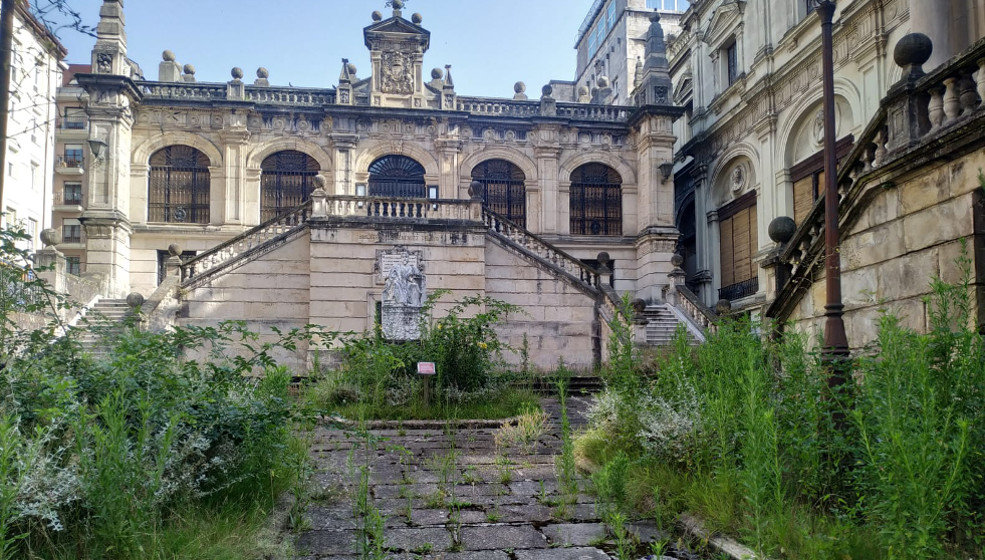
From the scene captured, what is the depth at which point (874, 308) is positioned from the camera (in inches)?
291

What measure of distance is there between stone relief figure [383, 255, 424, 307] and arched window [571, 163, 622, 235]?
8881mm

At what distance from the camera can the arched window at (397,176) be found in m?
24.3

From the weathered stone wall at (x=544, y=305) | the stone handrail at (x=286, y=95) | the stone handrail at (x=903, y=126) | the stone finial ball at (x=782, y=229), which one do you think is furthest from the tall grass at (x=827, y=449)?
the stone handrail at (x=286, y=95)

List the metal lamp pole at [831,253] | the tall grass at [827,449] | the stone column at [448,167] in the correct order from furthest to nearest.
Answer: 1. the stone column at [448,167]
2. the metal lamp pole at [831,253]
3. the tall grass at [827,449]

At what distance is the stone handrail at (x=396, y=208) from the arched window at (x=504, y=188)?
5.97 meters

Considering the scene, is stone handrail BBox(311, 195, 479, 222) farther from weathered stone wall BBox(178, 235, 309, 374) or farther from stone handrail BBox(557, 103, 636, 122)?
stone handrail BBox(557, 103, 636, 122)

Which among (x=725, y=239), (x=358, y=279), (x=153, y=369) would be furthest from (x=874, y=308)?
(x=725, y=239)

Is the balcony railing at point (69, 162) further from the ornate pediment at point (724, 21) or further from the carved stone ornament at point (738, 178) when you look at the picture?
the carved stone ornament at point (738, 178)

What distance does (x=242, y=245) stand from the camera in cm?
1886

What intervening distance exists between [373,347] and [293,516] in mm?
4126

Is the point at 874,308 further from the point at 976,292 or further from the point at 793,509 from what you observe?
the point at 793,509

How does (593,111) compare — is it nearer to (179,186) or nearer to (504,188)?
(504,188)

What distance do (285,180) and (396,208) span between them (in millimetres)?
7005

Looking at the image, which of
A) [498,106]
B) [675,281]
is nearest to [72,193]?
[498,106]
